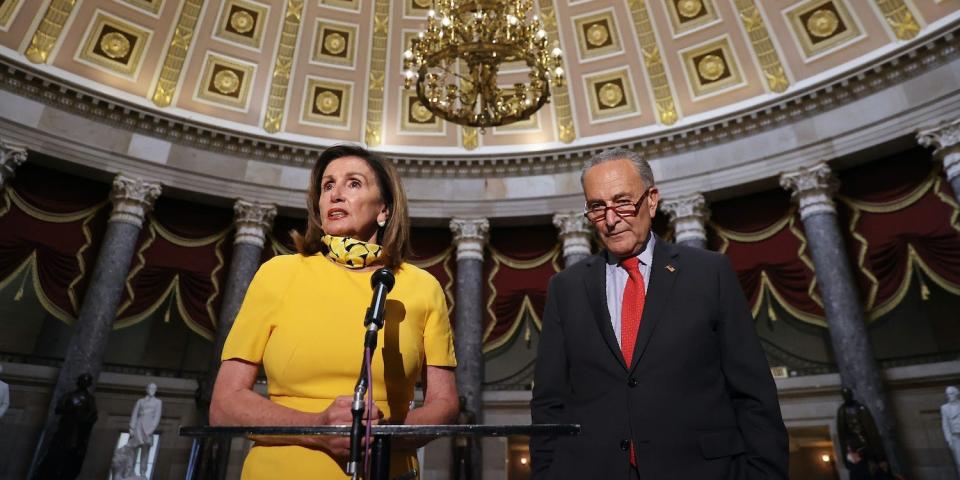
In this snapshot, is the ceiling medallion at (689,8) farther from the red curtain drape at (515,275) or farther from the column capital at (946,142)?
the red curtain drape at (515,275)

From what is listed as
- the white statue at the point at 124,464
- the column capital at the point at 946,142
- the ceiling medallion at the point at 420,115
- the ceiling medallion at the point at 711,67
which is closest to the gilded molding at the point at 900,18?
the column capital at the point at 946,142

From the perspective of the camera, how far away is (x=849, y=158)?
11656 millimetres

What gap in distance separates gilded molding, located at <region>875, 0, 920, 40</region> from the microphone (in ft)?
44.2

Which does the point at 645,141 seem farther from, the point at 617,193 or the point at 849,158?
the point at 617,193

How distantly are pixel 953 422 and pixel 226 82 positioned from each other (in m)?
15.7

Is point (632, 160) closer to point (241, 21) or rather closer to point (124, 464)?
point (124, 464)

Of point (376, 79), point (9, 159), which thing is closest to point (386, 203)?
point (9, 159)

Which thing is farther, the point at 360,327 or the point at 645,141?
the point at 645,141

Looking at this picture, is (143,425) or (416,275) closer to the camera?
(416,275)

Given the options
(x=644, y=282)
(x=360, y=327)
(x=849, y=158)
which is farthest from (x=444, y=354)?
(x=849, y=158)

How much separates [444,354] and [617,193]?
0.89 m

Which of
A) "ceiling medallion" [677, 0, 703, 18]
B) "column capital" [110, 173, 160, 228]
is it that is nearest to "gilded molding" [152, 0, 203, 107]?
"column capital" [110, 173, 160, 228]

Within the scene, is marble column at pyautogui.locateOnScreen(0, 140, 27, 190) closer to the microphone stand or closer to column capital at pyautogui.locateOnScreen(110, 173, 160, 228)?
column capital at pyautogui.locateOnScreen(110, 173, 160, 228)

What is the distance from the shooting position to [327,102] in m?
15.1
